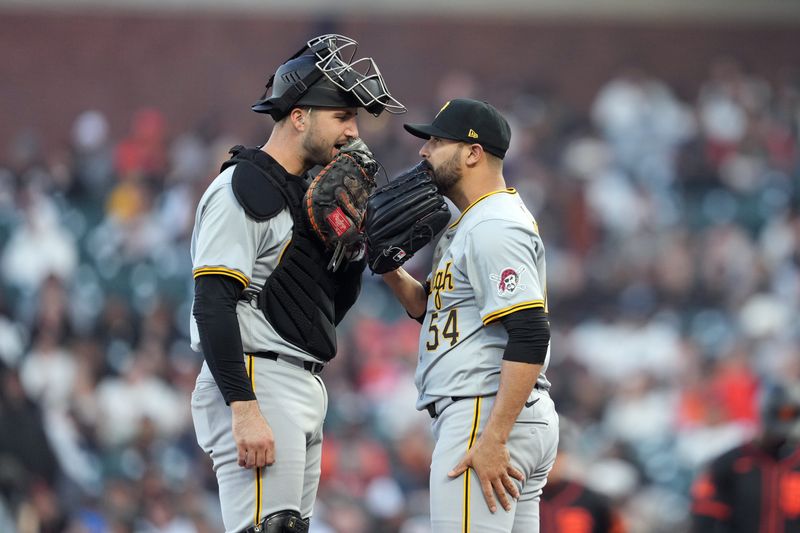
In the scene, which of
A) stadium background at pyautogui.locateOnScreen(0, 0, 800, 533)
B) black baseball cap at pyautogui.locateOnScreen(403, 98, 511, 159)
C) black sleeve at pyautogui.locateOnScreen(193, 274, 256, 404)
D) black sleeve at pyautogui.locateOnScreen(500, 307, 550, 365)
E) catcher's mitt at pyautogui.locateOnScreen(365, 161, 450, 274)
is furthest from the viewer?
stadium background at pyautogui.locateOnScreen(0, 0, 800, 533)

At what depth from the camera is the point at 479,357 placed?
380 cm

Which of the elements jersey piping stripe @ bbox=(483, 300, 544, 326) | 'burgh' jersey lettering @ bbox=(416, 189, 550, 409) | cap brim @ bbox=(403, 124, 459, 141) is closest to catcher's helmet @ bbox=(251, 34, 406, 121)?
cap brim @ bbox=(403, 124, 459, 141)

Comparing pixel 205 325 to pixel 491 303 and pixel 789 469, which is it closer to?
pixel 491 303

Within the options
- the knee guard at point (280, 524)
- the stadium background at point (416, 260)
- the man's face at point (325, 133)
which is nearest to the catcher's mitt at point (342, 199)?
the man's face at point (325, 133)

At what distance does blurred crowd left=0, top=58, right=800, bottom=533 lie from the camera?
829 centimetres

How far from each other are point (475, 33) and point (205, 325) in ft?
38.7

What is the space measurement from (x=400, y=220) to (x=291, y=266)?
0.38 meters

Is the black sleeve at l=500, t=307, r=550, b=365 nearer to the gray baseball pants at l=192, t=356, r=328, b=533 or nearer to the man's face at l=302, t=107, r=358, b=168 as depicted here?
the gray baseball pants at l=192, t=356, r=328, b=533

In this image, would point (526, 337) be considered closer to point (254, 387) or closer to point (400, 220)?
point (400, 220)

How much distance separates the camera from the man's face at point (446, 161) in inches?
157

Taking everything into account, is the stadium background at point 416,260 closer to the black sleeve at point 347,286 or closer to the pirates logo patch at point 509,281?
the black sleeve at point 347,286

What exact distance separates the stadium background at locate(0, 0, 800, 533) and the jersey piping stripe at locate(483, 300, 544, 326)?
282cm

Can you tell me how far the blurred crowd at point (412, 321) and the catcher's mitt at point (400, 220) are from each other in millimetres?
2442

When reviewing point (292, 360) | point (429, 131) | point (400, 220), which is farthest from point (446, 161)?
point (292, 360)
